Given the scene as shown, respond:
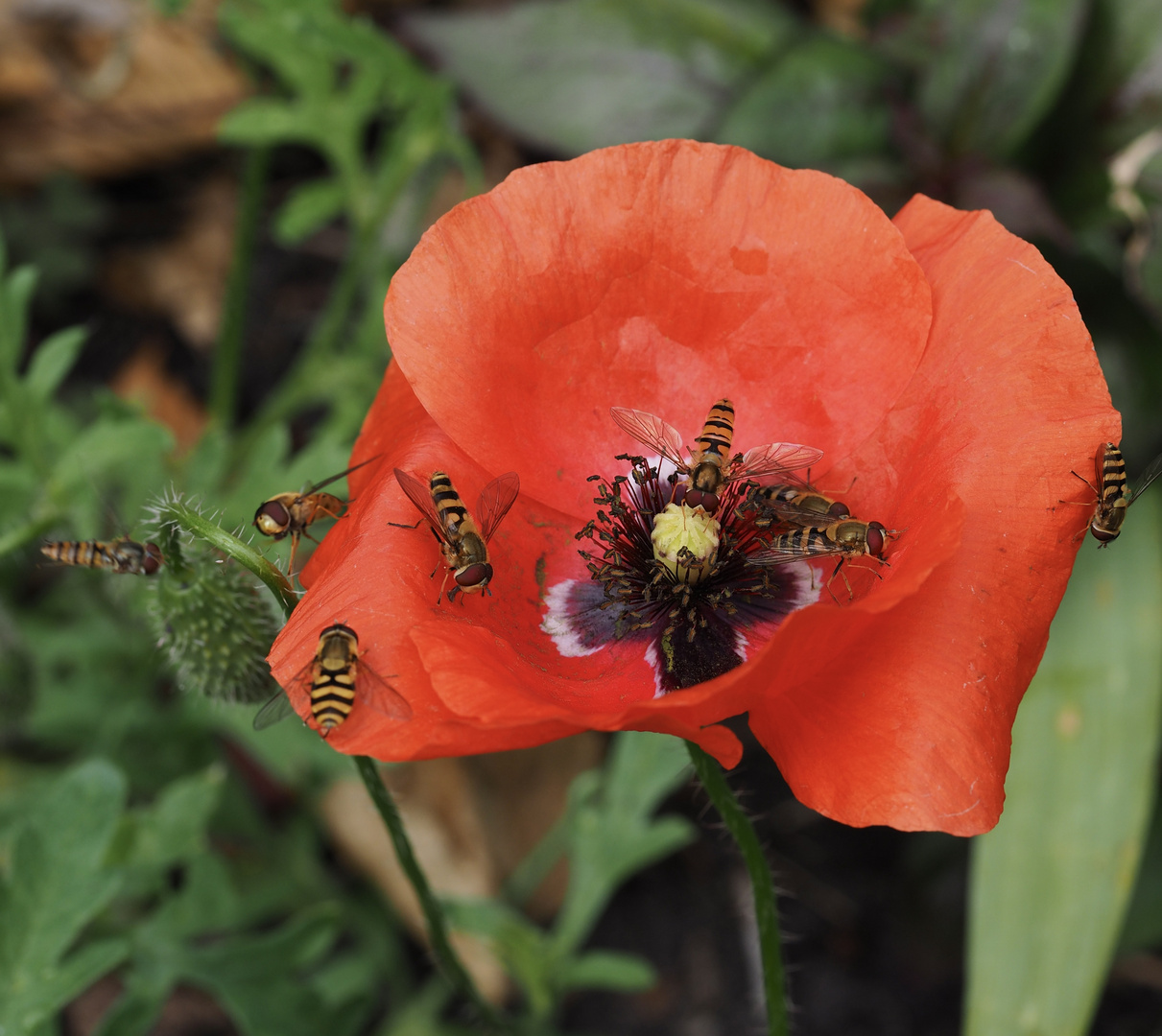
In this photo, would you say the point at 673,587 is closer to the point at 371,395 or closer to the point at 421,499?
the point at 421,499

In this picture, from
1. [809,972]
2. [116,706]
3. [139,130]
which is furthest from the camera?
[139,130]

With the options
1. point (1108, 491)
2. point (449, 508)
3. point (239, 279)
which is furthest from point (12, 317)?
point (1108, 491)

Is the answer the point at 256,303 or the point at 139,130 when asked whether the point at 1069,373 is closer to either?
the point at 256,303

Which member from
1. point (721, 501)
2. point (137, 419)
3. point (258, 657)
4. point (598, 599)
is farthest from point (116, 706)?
point (721, 501)

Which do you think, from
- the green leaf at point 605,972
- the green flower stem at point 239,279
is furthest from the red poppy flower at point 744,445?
the green flower stem at point 239,279

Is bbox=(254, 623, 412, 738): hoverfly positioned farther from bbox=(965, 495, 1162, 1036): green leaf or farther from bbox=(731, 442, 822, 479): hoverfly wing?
bbox=(965, 495, 1162, 1036): green leaf

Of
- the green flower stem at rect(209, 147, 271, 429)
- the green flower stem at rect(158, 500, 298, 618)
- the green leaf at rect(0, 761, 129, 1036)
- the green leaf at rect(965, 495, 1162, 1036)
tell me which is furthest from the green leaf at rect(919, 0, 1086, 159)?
the green leaf at rect(0, 761, 129, 1036)
